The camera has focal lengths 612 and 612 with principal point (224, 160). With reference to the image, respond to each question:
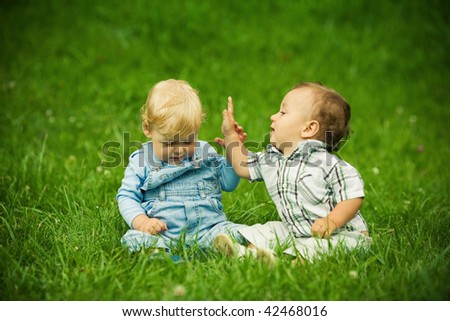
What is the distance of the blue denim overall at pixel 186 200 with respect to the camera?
10.3 ft

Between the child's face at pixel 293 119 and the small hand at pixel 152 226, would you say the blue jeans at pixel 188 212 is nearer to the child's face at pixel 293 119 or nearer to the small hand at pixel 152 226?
the small hand at pixel 152 226

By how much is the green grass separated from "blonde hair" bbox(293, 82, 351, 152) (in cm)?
57

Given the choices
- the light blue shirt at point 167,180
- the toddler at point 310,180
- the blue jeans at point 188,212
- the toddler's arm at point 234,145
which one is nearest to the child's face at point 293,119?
the toddler at point 310,180

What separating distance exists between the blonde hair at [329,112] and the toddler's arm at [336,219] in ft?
1.15

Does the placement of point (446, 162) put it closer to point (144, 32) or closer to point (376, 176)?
point (376, 176)

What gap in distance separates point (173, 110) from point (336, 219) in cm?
95

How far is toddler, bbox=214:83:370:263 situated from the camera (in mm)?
2947

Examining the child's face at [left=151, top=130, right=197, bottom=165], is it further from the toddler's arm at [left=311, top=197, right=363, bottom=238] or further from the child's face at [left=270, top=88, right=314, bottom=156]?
the toddler's arm at [left=311, top=197, right=363, bottom=238]

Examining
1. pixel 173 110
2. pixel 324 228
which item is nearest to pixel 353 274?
pixel 324 228

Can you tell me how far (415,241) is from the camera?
10.0ft

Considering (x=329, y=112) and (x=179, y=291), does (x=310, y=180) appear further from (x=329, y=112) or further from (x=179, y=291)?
(x=179, y=291)

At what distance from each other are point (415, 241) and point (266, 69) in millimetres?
3690

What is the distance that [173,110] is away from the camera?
119 inches

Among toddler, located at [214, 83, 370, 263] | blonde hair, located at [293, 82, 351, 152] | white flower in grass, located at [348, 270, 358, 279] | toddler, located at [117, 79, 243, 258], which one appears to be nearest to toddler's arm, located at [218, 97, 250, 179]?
toddler, located at [214, 83, 370, 263]
